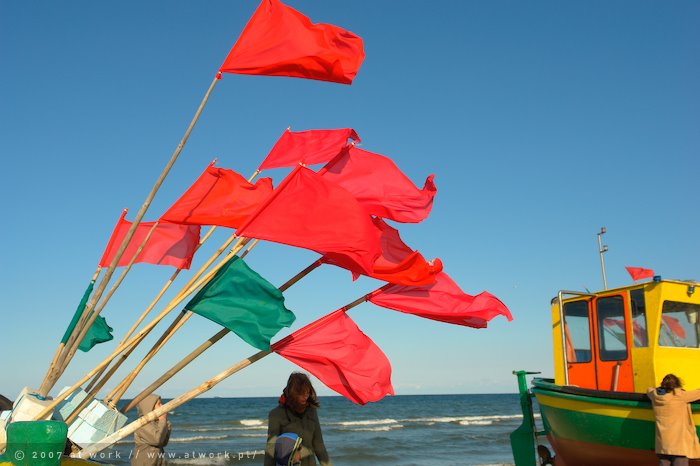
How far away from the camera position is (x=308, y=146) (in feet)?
26.7

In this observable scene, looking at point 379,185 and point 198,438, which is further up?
point 379,185

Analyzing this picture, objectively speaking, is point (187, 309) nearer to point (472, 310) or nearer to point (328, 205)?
point (328, 205)

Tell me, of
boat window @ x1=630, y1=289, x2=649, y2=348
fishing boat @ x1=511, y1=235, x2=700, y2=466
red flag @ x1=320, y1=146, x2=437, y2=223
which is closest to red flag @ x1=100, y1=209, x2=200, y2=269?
red flag @ x1=320, y1=146, x2=437, y2=223

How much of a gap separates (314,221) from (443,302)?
1.92 m

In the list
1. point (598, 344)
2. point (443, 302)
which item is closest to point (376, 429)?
point (598, 344)

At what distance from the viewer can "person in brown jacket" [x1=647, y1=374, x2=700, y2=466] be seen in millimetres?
7258

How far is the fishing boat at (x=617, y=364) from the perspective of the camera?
26.4ft

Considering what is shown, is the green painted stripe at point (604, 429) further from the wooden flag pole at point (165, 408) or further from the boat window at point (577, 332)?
the wooden flag pole at point (165, 408)

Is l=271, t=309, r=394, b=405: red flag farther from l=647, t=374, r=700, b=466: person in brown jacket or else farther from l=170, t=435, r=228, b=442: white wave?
l=170, t=435, r=228, b=442: white wave

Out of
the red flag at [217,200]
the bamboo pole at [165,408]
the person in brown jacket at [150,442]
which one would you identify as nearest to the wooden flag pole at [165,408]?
the bamboo pole at [165,408]

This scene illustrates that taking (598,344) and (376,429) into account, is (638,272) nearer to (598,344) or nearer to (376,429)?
(598,344)

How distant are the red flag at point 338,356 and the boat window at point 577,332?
3.91 metres

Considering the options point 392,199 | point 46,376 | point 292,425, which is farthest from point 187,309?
point 392,199

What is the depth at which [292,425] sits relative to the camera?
5.05 m
